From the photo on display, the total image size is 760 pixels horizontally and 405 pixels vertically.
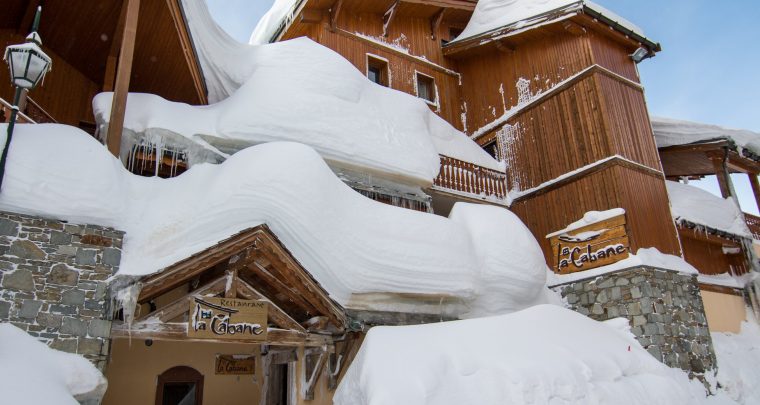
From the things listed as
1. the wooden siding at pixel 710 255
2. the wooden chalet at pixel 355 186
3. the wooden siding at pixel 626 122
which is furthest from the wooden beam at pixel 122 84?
the wooden siding at pixel 710 255

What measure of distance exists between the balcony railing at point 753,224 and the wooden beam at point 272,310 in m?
14.1

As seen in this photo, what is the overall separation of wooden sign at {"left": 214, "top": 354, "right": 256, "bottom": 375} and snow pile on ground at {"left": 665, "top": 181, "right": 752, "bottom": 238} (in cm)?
1030

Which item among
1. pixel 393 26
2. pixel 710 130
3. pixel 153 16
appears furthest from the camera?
pixel 393 26

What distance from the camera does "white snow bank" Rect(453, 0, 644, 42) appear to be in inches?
495

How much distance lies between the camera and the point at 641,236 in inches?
415

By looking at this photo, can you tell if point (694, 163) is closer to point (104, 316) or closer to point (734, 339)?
point (734, 339)

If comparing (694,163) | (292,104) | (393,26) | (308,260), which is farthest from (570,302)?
(393,26)

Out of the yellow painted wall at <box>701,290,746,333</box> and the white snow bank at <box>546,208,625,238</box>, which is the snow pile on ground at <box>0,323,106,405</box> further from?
the yellow painted wall at <box>701,290,746,333</box>

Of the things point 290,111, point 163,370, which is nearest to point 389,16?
point 290,111

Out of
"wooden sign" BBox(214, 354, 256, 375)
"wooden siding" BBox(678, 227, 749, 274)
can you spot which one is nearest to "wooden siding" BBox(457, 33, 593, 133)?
"wooden siding" BBox(678, 227, 749, 274)

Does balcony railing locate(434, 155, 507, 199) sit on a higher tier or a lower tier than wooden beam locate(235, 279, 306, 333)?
higher

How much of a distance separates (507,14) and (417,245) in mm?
9352

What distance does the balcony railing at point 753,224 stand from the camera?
48.6 ft

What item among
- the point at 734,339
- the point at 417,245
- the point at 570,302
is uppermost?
the point at 417,245
